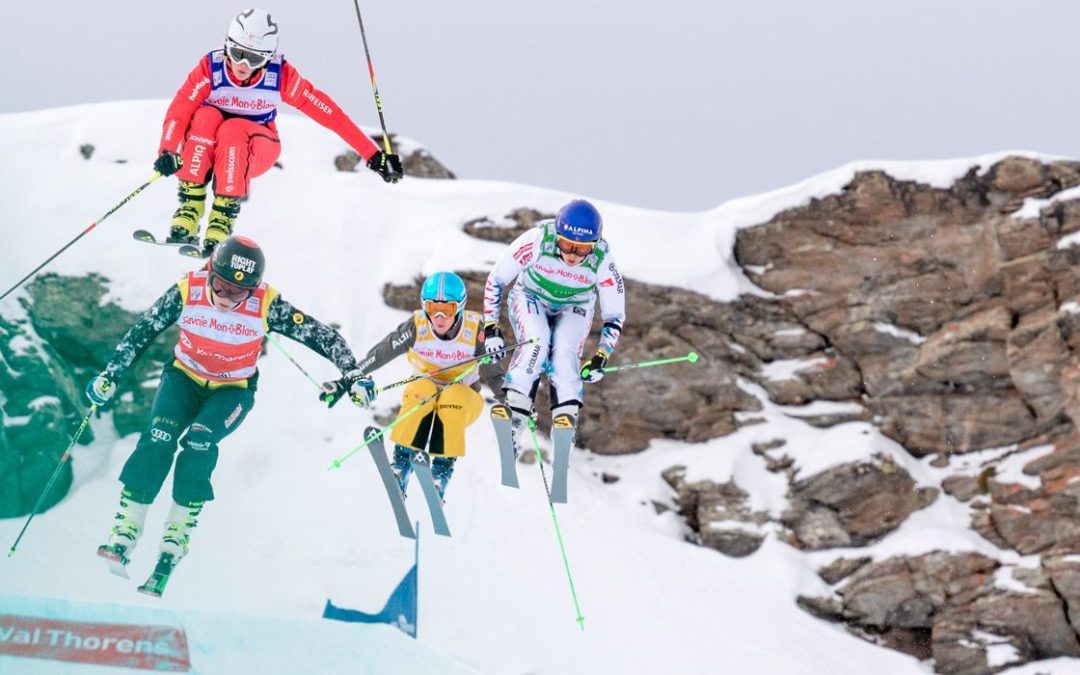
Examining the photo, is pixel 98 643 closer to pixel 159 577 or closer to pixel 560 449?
Result: pixel 159 577

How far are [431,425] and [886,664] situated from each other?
8.18m

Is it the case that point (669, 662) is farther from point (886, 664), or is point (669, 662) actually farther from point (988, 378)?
point (988, 378)

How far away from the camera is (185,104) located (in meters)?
8.50

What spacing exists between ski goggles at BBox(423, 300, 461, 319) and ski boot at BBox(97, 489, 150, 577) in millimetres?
2211

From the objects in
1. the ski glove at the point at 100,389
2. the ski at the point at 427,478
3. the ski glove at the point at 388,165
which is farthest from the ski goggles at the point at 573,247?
the ski glove at the point at 100,389

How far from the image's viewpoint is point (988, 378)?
51.3ft

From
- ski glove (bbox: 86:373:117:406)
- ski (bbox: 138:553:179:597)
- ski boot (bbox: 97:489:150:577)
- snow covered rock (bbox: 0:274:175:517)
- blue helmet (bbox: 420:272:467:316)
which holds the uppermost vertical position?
blue helmet (bbox: 420:272:467:316)

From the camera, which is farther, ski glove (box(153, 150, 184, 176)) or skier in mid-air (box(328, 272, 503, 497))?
ski glove (box(153, 150, 184, 176))

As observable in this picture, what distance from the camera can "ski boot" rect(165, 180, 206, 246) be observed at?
8.67m

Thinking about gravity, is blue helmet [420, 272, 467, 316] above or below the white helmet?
below

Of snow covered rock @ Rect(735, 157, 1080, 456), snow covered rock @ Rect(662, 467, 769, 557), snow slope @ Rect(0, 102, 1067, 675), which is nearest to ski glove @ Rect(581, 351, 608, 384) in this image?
snow slope @ Rect(0, 102, 1067, 675)

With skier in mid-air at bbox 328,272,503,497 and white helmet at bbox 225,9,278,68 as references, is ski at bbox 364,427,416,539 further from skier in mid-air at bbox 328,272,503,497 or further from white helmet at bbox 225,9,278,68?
white helmet at bbox 225,9,278,68

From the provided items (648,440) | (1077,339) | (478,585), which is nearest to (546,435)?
(648,440)

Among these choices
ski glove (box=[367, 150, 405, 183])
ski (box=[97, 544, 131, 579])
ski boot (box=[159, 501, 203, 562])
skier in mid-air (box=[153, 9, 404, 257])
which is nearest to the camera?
ski (box=[97, 544, 131, 579])
